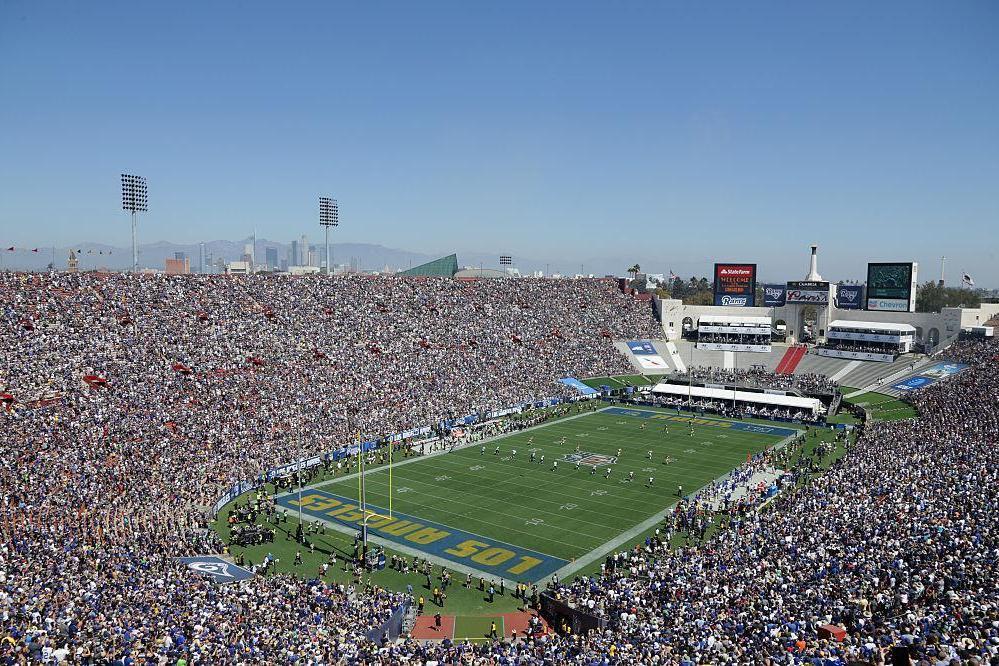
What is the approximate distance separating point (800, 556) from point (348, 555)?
15124 mm

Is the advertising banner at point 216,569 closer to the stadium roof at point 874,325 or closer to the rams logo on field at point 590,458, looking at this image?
the rams logo on field at point 590,458

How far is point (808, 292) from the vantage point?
72.4 meters

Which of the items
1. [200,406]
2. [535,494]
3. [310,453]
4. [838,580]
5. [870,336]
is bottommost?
[535,494]

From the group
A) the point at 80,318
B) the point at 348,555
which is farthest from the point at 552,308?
the point at 348,555

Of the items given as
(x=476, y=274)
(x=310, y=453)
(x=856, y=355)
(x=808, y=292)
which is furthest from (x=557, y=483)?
(x=476, y=274)

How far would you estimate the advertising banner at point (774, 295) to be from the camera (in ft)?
246

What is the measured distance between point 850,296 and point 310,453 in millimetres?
56225

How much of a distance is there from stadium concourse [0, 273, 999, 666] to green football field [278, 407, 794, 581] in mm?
2682

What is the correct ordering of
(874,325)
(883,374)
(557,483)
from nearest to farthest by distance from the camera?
(557,483), (883,374), (874,325)

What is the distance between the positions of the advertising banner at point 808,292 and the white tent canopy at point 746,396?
68.7 feet

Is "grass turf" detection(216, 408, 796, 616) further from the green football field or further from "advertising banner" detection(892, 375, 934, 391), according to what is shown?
"advertising banner" detection(892, 375, 934, 391)

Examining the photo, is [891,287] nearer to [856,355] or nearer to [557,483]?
[856,355]

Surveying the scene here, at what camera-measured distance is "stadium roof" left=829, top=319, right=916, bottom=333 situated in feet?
214

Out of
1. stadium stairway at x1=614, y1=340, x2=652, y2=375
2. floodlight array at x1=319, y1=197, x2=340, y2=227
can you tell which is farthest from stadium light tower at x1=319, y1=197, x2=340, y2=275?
stadium stairway at x1=614, y1=340, x2=652, y2=375
